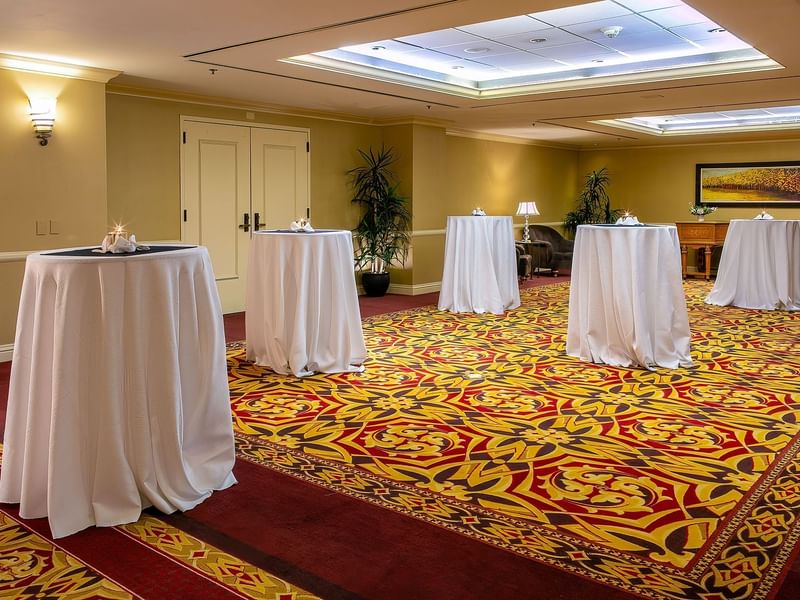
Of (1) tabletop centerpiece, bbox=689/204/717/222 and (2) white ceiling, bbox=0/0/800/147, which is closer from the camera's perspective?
(2) white ceiling, bbox=0/0/800/147

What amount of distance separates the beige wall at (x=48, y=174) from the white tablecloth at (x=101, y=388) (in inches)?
158

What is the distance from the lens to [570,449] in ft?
13.9

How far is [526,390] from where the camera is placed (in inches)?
219

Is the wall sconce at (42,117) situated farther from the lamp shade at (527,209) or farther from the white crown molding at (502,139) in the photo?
the lamp shade at (527,209)

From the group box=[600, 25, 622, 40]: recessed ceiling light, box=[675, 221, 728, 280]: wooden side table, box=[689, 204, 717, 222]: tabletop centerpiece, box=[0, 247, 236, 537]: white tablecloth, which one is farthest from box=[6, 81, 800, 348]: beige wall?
box=[600, 25, 622, 40]: recessed ceiling light

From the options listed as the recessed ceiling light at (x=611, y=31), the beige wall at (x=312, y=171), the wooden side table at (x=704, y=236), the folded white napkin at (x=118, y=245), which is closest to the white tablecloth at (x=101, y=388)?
the folded white napkin at (x=118, y=245)

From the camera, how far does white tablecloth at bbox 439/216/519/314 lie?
367 inches

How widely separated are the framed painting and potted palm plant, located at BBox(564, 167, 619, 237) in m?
1.85

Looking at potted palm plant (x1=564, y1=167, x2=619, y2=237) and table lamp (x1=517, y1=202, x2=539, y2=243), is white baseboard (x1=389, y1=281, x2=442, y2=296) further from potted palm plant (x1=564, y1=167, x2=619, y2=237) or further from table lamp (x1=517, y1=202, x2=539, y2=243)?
potted palm plant (x1=564, y1=167, x2=619, y2=237)

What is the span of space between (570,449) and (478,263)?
206 inches

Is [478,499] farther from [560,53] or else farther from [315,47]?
[560,53]

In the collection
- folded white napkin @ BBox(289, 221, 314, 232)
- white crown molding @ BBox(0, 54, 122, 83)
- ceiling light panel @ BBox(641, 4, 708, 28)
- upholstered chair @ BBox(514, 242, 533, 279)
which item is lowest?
upholstered chair @ BBox(514, 242, 533, 279)

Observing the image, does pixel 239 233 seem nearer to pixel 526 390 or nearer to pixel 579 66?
pixel 579 66

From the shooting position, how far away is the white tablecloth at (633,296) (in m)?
6.21
